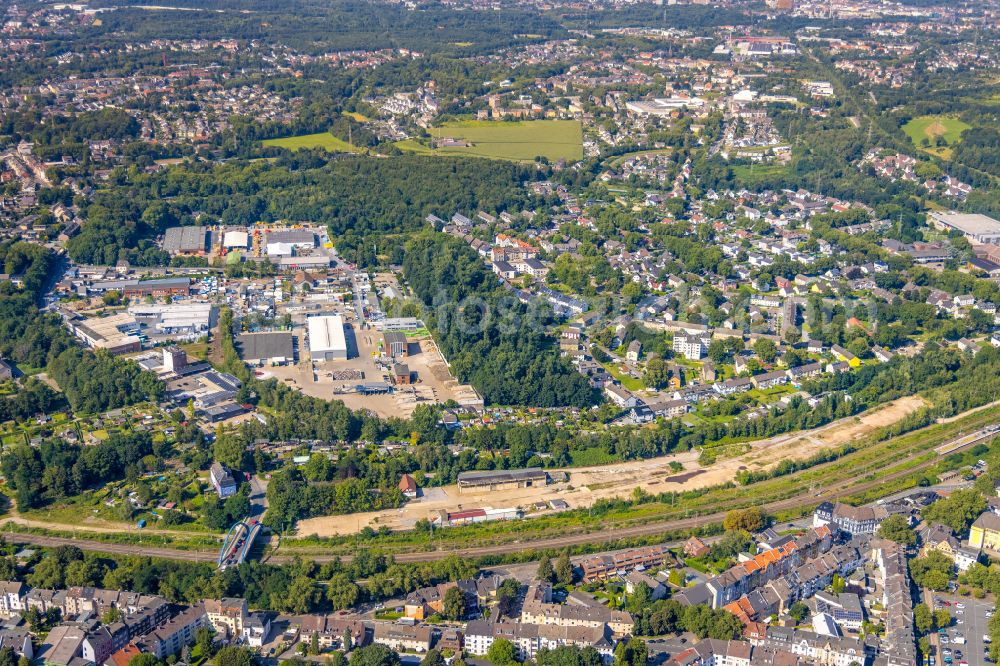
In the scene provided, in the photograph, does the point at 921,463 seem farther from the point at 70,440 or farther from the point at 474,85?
the point at 474,85

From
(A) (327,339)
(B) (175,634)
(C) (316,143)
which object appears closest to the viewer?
(B) (175,634)

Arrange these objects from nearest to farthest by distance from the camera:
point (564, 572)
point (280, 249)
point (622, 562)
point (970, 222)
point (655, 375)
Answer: point (564, 572), point (622, 562), point (655, 375), point (280, 249), point (970, 222)

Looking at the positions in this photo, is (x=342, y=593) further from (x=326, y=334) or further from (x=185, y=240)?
(x=185, y=240)

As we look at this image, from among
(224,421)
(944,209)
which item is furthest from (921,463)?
(944,209)

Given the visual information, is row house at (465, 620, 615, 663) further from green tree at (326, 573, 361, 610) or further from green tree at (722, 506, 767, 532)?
green tree at (722, 506, 767, 532)

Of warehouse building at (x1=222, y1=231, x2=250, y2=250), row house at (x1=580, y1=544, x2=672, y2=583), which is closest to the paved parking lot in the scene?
row house at (x1=580, y1=544, x2=672, y2=583)

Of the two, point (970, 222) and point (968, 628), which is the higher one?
point (970, 222)

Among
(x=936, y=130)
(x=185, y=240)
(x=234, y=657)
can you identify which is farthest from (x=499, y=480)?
(x=936, y=130)
